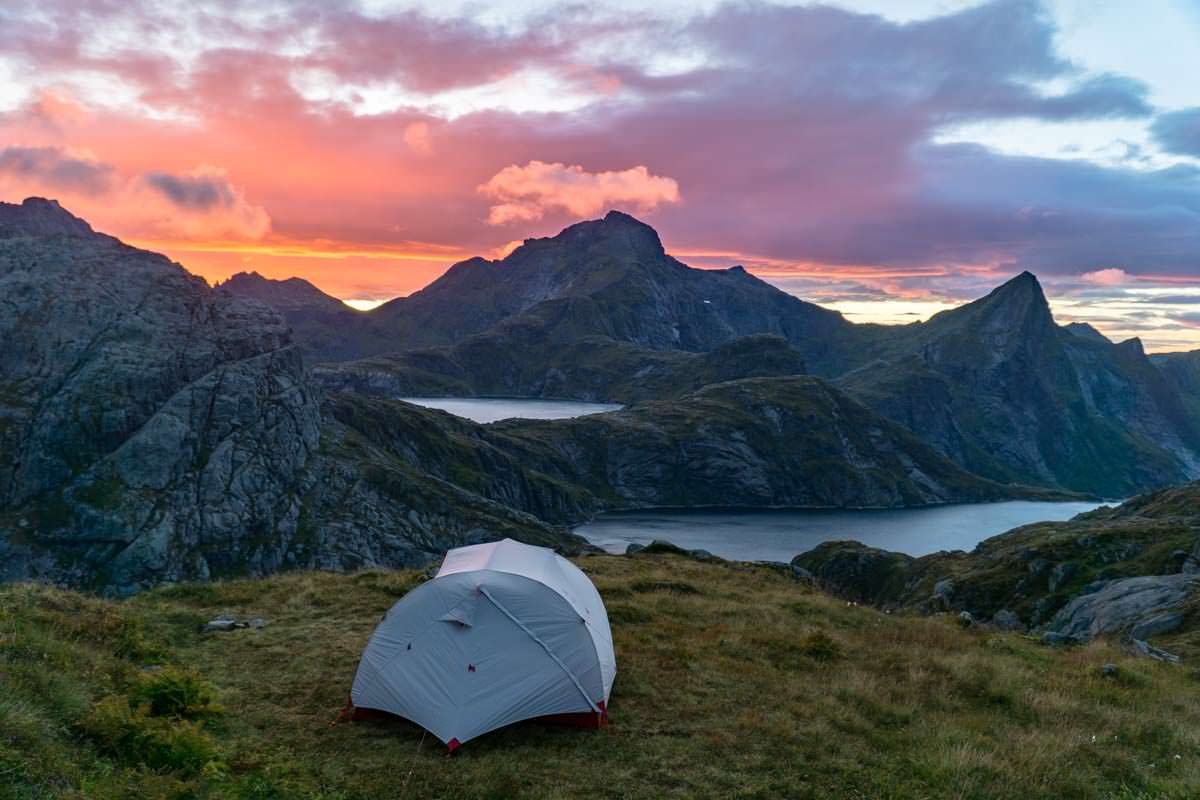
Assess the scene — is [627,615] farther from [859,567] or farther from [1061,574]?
[859,567]

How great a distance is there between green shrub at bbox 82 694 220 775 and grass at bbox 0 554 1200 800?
3 centimetres

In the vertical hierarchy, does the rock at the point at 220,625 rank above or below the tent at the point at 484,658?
below

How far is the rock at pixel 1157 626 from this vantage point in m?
28.2

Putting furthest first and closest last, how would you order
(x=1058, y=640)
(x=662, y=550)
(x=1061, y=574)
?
1. (x=1061, y=574)
2. (x=662, y=550)
3. (x=1058, y=640)

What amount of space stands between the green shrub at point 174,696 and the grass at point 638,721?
0.03m

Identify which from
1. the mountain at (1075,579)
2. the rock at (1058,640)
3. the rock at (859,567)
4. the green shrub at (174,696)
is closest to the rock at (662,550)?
the mountain at (1075,579)

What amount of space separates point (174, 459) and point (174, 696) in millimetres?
169449

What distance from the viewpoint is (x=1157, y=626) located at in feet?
94.0

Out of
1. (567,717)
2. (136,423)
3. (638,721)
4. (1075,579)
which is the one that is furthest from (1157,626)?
(136,423)

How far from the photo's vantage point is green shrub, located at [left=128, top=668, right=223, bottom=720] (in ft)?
43.6

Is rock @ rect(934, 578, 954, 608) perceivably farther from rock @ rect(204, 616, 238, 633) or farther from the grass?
rock @ rect(204, 616, 238, 633)

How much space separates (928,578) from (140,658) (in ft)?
257

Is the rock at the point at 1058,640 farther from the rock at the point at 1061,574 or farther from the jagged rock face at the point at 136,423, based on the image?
the jagged rock face at the point at 136,423

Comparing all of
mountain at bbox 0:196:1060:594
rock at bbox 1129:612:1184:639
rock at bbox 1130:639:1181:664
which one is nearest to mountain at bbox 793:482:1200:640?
rock at bbox 1129:612:1184:639
